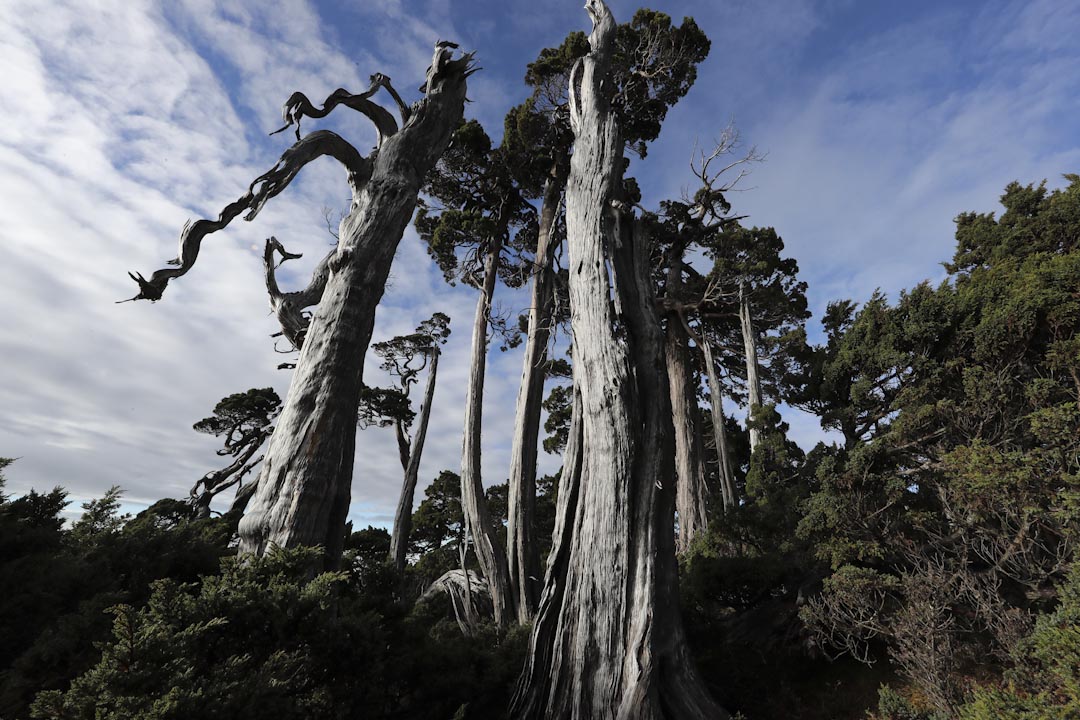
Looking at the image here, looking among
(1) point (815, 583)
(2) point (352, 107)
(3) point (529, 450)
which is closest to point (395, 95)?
(2) point (352, 107)

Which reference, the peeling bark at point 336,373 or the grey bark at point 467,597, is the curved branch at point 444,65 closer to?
the peeling bark at point 336,373

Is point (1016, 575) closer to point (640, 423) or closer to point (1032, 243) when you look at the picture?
point (640, 423)

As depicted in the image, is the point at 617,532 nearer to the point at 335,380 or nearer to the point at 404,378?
the point at 335,380

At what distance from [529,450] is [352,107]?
6957 mm

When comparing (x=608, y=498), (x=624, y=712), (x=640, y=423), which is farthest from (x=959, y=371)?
(x=624, y=712)

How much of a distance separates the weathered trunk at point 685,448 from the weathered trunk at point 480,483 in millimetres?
3932

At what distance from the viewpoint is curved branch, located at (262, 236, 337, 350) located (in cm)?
455

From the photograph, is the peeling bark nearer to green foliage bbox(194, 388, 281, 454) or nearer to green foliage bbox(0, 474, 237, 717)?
green foliage bbox(0, 474, 237, 717)

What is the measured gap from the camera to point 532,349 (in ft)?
34.6

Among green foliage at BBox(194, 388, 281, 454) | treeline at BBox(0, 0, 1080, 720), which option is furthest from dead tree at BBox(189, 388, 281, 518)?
treeline at BBox(0, 0, 1080, 720)

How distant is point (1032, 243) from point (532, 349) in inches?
508

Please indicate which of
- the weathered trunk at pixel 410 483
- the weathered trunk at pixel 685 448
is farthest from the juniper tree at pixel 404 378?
the weathered trunk at pixel 685 448

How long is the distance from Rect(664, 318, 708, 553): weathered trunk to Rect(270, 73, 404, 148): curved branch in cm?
676

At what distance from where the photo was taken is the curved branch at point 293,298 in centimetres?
455
